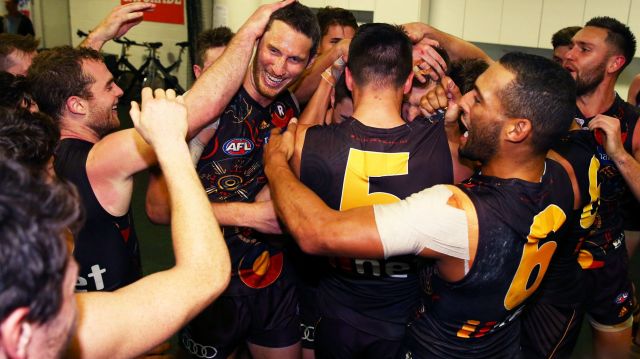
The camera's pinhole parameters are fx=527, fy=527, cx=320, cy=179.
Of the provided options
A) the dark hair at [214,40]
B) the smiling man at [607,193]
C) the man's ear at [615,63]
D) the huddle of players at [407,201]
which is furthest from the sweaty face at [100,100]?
the man's ear at [615,63]

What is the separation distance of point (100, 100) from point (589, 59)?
104 inches

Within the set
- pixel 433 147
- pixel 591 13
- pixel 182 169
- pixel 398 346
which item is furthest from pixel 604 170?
pixel 591 13

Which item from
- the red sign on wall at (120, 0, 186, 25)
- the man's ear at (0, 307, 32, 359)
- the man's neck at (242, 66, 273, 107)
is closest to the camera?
the man's ear at (0, 307, 32, 359)

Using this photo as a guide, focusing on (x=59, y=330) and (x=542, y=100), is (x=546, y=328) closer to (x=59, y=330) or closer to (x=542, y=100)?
(x=542, y=100)

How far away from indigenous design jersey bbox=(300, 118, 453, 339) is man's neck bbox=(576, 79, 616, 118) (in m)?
1.41

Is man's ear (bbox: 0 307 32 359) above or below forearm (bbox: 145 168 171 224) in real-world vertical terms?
above

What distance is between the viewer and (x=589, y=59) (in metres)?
3.03

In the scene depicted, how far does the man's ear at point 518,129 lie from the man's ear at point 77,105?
5.68ft

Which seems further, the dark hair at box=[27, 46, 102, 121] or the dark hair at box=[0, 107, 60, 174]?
the dark hair at box=[27, 46, 102, 121]

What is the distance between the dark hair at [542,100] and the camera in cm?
168

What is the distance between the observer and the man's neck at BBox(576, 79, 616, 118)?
9.80ft

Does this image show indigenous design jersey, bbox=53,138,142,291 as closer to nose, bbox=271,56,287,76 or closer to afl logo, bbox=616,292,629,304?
nose, bbox=271,56,287,76

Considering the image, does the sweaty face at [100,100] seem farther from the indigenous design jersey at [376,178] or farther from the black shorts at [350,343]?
the black shorts at [350,343]

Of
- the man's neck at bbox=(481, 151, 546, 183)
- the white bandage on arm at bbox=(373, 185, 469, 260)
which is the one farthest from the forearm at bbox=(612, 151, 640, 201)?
the white bandage on arm at bbox=(373, 185, 469, 260)
